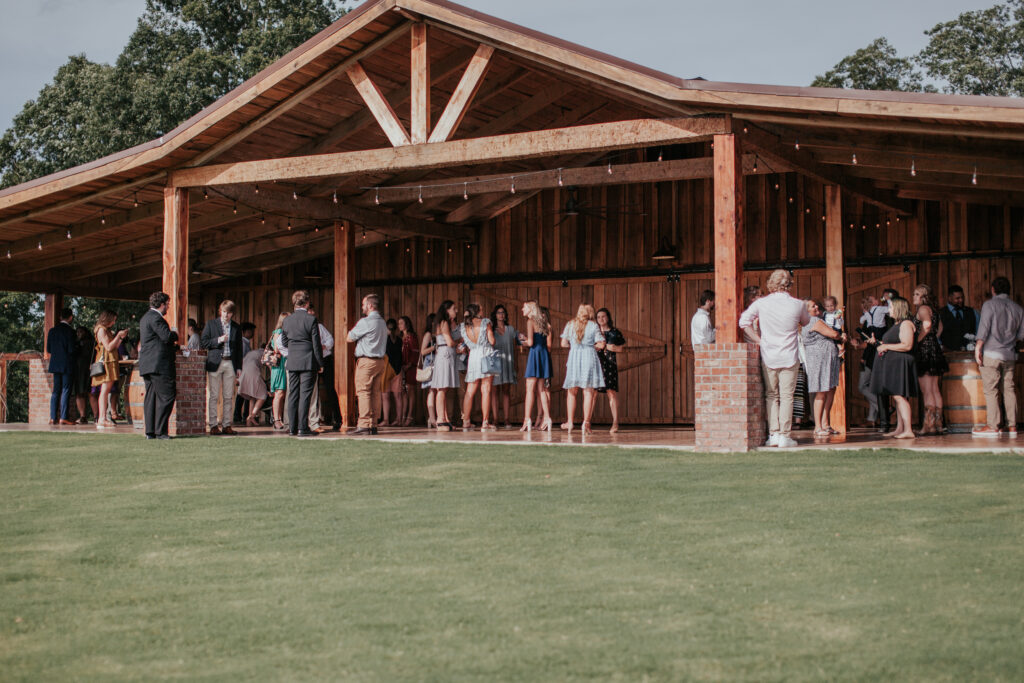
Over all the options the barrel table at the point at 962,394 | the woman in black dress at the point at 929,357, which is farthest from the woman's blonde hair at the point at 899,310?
the barrel table at the point at 962,394

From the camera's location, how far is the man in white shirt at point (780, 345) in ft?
30.3

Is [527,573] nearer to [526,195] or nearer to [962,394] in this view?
[962,394]

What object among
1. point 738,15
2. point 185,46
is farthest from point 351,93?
point 738,15

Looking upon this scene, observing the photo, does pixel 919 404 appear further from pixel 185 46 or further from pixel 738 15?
pixel 738 15

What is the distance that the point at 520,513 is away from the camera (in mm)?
6125

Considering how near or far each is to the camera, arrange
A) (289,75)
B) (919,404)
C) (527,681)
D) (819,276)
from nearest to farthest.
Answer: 1. (527,681)
2. (289,75)
3. (919,404)
4. (819,276)

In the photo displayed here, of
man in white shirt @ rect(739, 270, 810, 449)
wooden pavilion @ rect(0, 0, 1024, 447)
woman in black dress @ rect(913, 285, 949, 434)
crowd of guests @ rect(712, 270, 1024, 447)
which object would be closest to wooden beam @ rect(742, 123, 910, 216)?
wooden pavilion @ rect(0, 0, 1024, 447)

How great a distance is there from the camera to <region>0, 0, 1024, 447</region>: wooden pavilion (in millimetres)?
9727

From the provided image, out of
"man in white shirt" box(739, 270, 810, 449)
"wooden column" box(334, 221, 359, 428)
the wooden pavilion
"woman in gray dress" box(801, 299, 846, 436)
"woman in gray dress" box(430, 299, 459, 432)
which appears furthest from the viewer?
"wooden column" box(334, 221, 359, 428)

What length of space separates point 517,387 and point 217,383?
5237mm

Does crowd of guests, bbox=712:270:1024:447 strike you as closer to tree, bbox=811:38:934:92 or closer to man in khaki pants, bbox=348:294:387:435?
man in khaki pants, bbox=348:294:387:435

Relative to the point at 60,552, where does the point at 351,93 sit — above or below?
above

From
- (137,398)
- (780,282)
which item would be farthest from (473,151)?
(137,398)

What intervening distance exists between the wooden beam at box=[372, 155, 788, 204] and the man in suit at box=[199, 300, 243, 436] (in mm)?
3036
